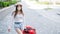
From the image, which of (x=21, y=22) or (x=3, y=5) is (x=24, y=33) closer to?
(x=21, y=22)

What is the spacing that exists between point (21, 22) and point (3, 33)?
5.04 meters

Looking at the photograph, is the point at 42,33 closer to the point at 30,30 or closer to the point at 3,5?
the point at 30,30

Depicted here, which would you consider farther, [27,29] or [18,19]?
[18,19]

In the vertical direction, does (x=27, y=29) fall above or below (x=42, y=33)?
above

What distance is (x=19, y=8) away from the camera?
21.7 feet

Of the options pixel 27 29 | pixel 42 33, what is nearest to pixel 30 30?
pixel 27 29

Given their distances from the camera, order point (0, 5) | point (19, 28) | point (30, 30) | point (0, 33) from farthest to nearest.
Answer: point (0, 5) < point (0, 33) < point (19, 28) < point (30, 30)

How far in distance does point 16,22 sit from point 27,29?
0.58 meters

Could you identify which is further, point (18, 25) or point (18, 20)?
point (18, 20)

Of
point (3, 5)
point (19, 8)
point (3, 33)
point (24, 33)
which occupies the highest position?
point (19, 8)

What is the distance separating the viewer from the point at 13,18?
21.6ft

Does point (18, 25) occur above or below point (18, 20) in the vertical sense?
below

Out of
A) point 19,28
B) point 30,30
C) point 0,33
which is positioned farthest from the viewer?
point 0,33

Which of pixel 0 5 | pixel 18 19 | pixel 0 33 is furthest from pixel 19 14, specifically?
pixel 0 5
